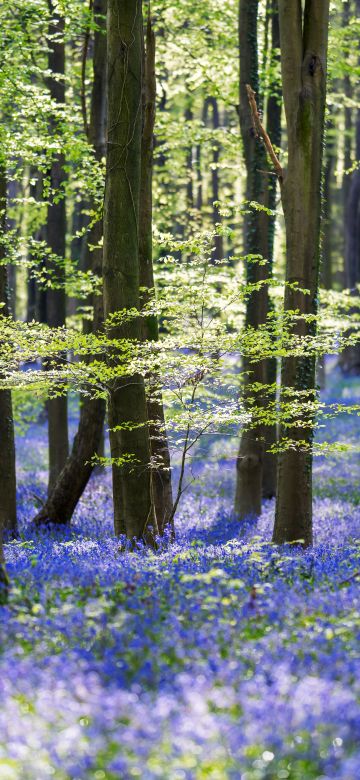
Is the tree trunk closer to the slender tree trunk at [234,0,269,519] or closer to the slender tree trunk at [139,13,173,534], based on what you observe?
the slender tree trunk at [139,13,173,534]

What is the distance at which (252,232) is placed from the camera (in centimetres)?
1455

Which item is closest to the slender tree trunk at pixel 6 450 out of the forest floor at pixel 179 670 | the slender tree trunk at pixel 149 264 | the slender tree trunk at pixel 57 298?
the slender tree trunk at pixel 149 264

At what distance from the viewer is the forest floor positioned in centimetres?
354

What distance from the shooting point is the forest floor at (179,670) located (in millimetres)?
3539

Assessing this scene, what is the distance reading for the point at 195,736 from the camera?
3.63 metres

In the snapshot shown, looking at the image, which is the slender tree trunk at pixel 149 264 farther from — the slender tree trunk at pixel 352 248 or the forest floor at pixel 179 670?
the slender tree trunk at pixel 352 248

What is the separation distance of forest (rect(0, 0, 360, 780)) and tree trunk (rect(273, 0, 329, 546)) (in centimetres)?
3

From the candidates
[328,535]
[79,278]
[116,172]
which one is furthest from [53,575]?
[79,278]

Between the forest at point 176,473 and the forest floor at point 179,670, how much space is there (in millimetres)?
16

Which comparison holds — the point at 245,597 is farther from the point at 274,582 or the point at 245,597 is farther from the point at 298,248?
the point at 298,248

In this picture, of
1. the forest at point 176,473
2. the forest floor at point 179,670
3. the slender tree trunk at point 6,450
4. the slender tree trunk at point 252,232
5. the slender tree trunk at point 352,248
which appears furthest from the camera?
the slender tree trunk at point 352,248

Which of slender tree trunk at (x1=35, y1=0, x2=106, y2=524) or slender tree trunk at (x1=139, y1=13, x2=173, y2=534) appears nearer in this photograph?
slender tree trunk at (x1=139, y1=13, x2=173, y2=534)

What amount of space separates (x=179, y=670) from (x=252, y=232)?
11.2 m

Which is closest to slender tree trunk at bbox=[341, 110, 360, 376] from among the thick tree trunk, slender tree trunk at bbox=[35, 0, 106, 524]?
slender tree trunk at bbox=[35, 0, 106, 524]
